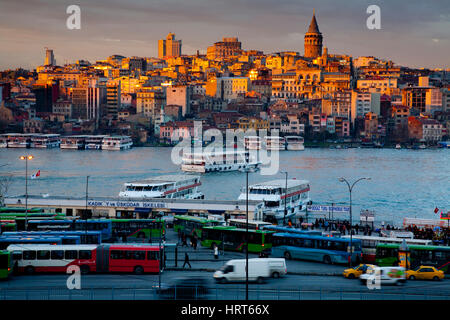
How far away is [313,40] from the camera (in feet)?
227

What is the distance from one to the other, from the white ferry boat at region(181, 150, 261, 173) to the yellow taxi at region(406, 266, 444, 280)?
16893 mm

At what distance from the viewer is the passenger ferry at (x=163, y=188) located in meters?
14.6

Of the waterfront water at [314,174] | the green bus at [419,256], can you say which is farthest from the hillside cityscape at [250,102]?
the green bus at [419,256]

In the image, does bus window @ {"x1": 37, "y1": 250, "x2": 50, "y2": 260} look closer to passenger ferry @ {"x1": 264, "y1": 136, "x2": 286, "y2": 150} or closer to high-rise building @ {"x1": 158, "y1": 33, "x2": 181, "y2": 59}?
passenger ferry @ {"x1": 264, "y1": 136, "x2": 286, "y2": 150}

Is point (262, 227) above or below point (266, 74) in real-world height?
below

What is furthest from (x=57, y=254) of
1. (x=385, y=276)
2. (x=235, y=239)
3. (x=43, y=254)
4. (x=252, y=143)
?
(x=252, y=143)

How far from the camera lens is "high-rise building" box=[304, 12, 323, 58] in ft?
226

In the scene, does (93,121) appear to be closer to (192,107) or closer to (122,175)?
(192,107)

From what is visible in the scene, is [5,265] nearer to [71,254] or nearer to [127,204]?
[71,254]

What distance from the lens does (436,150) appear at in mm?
39531

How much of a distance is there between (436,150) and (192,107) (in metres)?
17.3
